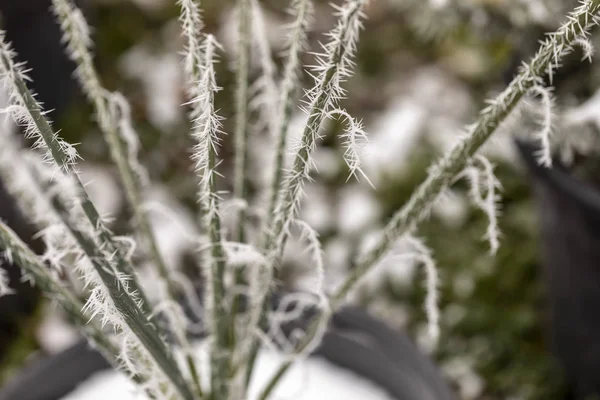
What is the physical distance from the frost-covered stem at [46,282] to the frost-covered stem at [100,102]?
10 centimetres

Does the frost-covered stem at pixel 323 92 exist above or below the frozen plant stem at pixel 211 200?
above

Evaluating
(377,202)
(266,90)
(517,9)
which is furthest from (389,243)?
(377,202)

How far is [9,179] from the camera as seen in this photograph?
21.8 inches

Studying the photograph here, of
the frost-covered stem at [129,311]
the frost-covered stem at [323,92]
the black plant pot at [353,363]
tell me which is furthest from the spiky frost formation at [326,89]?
the black plant pot at [353,363]

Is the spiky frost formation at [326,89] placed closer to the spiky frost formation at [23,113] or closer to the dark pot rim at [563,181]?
the spiky frost formation at [23,113]

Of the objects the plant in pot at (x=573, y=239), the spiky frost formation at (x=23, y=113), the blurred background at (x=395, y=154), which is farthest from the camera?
the blurred background at (x=395, y=154)

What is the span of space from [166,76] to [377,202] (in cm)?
51

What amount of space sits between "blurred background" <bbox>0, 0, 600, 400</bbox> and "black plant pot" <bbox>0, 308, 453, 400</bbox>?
23 cm

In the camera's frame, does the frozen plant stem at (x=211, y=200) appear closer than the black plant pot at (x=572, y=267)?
Yes

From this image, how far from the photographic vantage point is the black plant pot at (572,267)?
2.51 ft

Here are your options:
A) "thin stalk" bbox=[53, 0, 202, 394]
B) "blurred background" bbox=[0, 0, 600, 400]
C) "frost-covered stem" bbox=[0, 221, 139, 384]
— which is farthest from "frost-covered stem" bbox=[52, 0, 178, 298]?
"blurred background" bbox=[0, 0, 600, 400]

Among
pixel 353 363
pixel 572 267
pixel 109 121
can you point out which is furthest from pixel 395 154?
pixel 109 121

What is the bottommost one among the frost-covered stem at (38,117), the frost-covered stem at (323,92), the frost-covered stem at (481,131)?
the frost-covered stem at (38,117)

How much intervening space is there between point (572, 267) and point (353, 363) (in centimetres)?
36
